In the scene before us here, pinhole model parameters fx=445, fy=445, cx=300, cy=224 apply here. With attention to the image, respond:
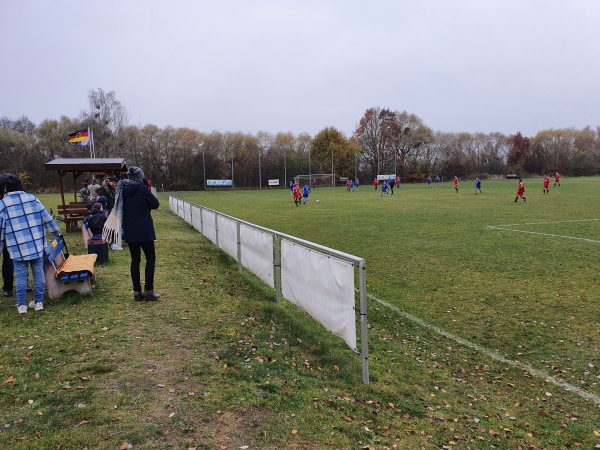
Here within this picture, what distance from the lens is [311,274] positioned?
5.05 metres

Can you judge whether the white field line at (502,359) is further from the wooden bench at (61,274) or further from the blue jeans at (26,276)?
the blue jeans at (26,276)

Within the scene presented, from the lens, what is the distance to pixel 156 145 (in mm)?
76375

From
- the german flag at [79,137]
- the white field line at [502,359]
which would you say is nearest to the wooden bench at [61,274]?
the white field line at [502,359]

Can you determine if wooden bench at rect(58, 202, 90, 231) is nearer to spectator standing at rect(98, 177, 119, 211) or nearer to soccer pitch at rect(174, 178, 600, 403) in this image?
spectator standing at rect(98, 177, 119, 211)

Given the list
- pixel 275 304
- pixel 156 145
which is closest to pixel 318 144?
pixel 156 145

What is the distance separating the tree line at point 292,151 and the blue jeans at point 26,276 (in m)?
53.7

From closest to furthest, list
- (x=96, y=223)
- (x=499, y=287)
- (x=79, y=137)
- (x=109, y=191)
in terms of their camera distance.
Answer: (x=499, y=287) → (x=96, y=223) → (x=109, y=191) → (x=79, y=137)

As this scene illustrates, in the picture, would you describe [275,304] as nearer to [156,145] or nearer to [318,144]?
[156,145]

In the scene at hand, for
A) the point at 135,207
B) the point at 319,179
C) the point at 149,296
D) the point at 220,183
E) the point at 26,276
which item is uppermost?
the point at 319,179

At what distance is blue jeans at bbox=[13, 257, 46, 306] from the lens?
5.61 m

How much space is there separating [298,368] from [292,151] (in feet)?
293

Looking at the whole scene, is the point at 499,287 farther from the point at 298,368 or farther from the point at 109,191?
the point at 109,191

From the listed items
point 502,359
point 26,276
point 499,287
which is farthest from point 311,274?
point 499,287

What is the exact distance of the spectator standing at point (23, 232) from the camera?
5539 mm
